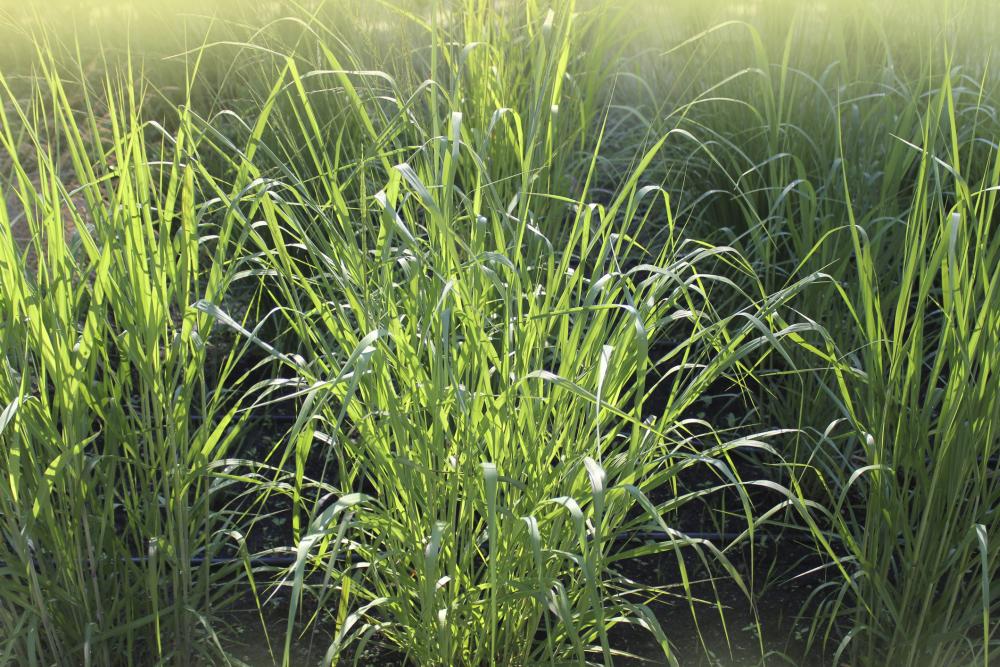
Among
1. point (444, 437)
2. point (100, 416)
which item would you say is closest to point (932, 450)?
point (444, 437)

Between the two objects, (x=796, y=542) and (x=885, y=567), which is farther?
(x=796, y=542)

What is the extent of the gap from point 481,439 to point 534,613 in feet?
0.92

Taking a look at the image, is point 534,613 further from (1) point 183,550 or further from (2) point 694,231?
(2) point 694,231

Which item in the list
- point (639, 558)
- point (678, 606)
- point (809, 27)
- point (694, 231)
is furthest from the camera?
point (809, 27)

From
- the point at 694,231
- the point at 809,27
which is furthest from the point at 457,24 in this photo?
the point at 809,27

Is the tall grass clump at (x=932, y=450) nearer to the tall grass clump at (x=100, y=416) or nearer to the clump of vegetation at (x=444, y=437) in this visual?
the clump of vegetation at (x=444, y=437)

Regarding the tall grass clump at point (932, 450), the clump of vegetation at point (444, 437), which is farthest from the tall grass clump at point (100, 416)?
the tall grass clump at point (932, 450)

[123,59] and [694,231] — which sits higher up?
[123,59]

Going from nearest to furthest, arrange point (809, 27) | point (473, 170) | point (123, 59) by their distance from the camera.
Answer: point (473, 170) → point (809, 27) → point (123, 59)

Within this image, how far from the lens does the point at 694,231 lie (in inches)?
102

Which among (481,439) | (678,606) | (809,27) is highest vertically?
(809,27)

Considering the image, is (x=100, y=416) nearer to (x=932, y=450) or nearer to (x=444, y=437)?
(x=444, y=437)

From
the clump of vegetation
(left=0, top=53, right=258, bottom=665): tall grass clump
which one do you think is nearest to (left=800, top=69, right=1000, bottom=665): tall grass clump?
the clump of vegetation

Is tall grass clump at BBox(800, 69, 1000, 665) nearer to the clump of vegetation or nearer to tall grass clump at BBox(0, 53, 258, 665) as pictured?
the clump of vegetation
